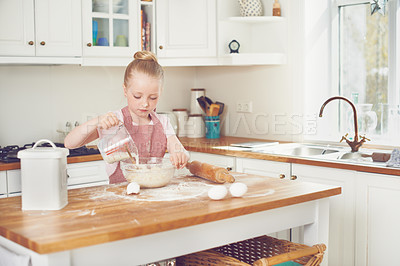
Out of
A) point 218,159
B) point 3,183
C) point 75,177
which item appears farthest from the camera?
point 218,159

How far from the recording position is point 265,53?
381cm

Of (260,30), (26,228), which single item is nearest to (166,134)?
(26,228)

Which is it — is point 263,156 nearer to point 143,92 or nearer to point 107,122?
point 143,92

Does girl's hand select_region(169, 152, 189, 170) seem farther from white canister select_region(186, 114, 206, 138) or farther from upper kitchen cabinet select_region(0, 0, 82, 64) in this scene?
white canister select_region(186, 114, 206, 138)

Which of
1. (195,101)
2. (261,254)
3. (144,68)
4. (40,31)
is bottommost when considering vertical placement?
(261,254)

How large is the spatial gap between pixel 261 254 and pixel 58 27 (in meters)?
2.12

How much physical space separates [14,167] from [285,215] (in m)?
1.79

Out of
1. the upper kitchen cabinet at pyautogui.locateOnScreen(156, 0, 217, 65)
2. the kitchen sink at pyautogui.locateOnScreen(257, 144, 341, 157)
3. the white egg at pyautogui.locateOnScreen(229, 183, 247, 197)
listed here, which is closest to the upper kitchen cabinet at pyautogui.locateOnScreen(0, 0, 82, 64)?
the upper kitchen cabinet at pyautogui.locateOnScreen(156, 0, 217, 65)

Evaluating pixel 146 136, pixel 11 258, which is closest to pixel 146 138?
pixel 146 136

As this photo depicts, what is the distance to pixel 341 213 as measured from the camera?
9.31 feet

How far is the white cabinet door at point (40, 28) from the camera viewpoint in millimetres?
3225

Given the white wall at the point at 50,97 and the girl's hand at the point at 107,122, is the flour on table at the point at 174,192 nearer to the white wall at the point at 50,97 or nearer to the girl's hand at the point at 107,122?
the girl's hand at the point at 107,122

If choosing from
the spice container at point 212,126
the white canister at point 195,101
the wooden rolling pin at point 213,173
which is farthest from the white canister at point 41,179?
the white canister at point 195,101

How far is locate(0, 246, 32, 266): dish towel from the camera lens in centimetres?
145
